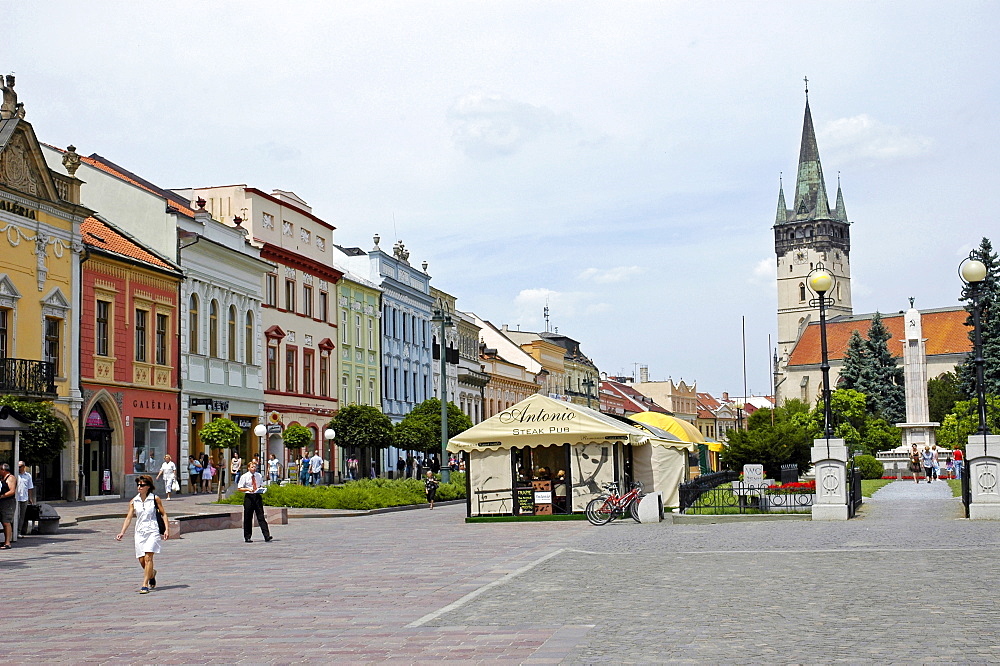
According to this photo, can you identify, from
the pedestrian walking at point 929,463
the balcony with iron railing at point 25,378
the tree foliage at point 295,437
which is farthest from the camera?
the pedestrian walking at point 929,463

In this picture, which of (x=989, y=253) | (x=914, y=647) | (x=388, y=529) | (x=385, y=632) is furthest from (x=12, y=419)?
(x=989, y=253)

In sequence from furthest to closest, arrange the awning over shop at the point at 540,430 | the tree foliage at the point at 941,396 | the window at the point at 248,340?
the tree foliage at the point at 941,396
the window at the point at 248,340
the awning over shop at the point at 540,430

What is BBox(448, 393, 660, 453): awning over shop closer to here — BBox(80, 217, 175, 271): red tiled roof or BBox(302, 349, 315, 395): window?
BBox(80, 217, 175, 271): red tiled roof

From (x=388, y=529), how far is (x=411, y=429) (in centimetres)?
2812

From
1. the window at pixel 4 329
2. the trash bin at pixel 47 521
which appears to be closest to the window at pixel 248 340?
the window at pixel 4 329

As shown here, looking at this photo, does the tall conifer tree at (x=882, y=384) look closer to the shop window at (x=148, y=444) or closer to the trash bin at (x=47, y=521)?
the shop window at (x=148, y=444)

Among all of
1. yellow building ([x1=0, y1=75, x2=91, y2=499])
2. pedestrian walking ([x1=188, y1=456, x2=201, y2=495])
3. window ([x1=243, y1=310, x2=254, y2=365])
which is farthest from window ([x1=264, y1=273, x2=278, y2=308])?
yellow building ([x1=0, y1=75, x2=91, y2=499])

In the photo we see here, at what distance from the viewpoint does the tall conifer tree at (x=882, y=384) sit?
344ft

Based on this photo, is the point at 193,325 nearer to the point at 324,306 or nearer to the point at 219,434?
the point at 219,434

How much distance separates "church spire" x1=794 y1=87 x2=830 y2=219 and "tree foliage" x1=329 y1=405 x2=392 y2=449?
119m

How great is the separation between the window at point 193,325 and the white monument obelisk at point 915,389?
169 ft

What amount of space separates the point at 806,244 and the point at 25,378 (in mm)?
139534

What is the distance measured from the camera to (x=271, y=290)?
53.4m

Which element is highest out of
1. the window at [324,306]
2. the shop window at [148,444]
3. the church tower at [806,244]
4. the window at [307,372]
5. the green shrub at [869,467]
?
the church tower at [806,244]
